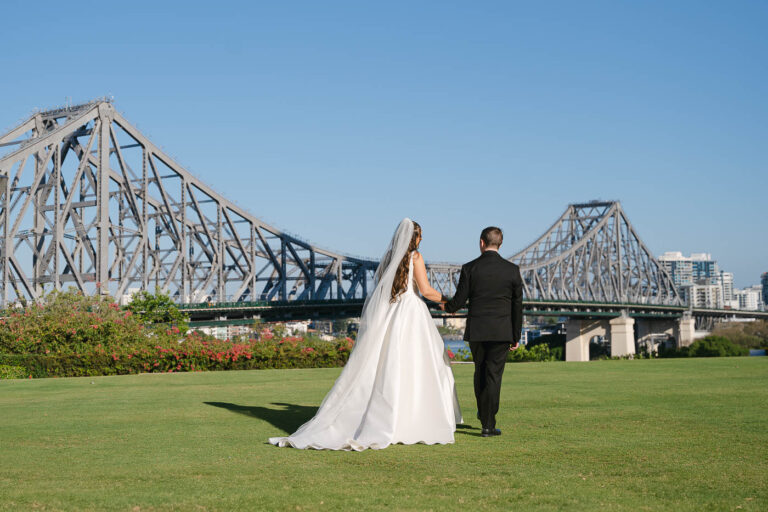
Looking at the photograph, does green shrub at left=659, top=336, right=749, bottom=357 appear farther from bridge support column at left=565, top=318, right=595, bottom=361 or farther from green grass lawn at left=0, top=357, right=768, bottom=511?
green grass lawn at left=0, top=357, right=768, bottom=511

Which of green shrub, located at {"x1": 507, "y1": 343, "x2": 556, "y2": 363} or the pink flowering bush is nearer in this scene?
the pink flowering bush

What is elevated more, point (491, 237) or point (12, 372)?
point (491, 237)

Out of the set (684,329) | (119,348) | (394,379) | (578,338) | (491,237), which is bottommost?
(578,338)

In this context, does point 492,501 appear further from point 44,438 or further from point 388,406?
point 44,438

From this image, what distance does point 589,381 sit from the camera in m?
15.1

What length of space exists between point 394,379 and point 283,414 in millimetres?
2809

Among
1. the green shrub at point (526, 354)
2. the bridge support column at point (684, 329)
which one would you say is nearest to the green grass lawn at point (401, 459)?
the green shrub at point (526, 354)

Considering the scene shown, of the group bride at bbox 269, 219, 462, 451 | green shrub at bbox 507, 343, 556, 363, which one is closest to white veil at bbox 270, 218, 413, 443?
bride at bbox 269, 219, 462, 451

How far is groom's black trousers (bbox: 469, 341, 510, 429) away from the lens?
8031 mm

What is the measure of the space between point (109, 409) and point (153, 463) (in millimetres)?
4725

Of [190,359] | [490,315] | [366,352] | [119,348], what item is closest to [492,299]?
[490,315]

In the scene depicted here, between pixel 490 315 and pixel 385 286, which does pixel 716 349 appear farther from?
pixel 385 286

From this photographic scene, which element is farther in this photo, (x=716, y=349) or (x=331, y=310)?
(x=331, y=310)

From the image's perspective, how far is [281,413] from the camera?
10344 mm
